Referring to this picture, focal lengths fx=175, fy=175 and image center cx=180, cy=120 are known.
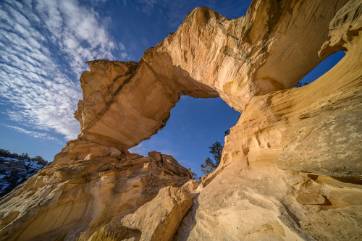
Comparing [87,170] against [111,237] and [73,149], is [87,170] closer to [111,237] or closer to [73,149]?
[73,149]

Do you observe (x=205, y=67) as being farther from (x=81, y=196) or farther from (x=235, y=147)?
(x=81, y=196)

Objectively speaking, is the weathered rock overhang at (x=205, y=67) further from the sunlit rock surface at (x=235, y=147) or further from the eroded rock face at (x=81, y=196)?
the eroded rock face at (x=81, y=196)

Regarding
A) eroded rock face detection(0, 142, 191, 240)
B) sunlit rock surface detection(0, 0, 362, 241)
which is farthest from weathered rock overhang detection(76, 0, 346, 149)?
eroded rock face detection(0, 142, 191, 240)

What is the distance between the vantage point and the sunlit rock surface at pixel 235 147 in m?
2.84

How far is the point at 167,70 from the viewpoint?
11.3 meters

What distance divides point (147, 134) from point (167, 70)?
16.5ft

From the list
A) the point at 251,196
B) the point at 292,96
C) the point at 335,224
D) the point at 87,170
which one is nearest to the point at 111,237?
the point at 251,196

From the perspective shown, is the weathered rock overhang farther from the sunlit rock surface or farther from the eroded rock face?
the eroded rock face

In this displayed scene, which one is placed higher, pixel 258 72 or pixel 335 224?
pixel 258 72

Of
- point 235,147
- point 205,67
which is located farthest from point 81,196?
point 205,67

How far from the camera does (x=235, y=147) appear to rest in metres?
5.59

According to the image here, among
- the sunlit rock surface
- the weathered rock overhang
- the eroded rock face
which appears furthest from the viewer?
the eroded rock face

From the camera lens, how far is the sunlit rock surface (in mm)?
2840

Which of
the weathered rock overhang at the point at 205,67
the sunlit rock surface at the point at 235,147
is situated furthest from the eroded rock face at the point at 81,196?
the weathered rock overhang at the point at 205,67
